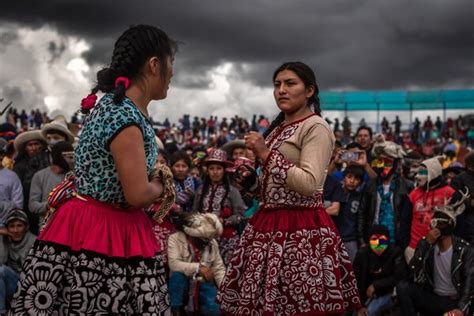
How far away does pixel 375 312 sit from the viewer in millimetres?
7051

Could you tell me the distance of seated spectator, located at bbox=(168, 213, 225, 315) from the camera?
6.86 metres

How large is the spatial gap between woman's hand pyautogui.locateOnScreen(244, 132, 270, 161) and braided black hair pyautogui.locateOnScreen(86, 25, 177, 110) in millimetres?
639

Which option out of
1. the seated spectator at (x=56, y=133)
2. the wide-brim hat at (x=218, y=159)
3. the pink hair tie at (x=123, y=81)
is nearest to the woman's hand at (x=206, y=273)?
the wide-brim hat at (x=218, y=159)

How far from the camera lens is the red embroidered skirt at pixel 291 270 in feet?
10.5

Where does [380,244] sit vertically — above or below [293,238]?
below

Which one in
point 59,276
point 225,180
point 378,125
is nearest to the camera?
point 59,276

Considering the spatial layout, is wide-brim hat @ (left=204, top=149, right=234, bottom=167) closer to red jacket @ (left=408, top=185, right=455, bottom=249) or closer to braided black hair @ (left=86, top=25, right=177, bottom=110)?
red jacket @ (left=408, top=185, right=455, bottom=249)

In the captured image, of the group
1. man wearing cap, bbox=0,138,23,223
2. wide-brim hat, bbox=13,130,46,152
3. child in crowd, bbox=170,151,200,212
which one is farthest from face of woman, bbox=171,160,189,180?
man wearing cap, bbox=0,138,23,223

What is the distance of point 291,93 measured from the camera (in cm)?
338

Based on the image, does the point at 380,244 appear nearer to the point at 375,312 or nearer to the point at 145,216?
the point at 375,312

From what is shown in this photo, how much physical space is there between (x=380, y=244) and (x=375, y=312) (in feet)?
2.62

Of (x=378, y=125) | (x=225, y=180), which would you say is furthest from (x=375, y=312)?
(x=378, y=125)

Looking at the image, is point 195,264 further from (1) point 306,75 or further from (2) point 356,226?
(1) point 306,75

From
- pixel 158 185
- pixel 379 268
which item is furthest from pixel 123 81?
pixel 379 268
